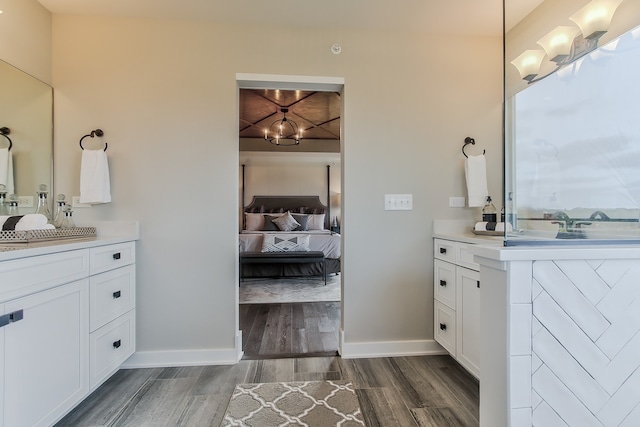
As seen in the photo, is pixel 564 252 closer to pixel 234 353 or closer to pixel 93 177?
pixel 234 353

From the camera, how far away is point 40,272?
4.30ft

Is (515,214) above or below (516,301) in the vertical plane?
above

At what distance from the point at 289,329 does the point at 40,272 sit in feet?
6.37

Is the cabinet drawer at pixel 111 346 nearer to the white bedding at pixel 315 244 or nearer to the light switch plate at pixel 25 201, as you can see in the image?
the light switch plate at pixel 25 201

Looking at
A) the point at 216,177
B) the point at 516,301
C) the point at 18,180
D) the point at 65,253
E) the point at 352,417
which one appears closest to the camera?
the point at 516,301

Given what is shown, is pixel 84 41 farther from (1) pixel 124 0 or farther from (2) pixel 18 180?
(2) pixel 18 180

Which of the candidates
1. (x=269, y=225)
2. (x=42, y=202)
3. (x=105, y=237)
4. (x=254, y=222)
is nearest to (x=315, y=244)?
(x=269, y=225)

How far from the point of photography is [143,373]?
2.03m

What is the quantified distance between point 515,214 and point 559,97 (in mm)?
723

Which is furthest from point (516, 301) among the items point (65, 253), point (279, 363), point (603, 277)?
point (65, 253)

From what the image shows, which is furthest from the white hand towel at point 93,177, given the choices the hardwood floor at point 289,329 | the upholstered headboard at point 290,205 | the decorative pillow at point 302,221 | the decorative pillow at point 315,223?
the upholstered headboard at point 290,205

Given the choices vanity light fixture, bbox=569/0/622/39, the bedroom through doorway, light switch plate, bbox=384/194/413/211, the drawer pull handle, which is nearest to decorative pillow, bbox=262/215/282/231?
the bedroom through doorway

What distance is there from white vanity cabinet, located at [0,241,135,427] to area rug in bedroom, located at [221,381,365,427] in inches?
30.8

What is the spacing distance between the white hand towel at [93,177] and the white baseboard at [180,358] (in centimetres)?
112
